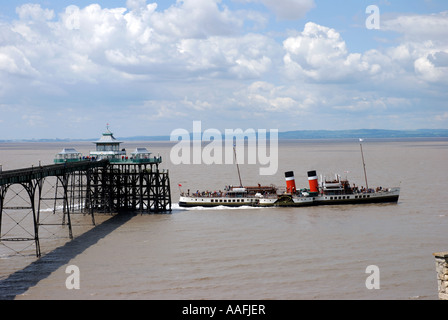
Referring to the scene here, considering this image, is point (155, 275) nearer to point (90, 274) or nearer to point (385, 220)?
point (90, 274)

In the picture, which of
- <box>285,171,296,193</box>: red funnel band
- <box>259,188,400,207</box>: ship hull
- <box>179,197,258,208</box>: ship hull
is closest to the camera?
<box>179,197,258,208</box>: ship hull

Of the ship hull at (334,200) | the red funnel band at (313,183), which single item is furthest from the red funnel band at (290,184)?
the red funnel band at (313,183)

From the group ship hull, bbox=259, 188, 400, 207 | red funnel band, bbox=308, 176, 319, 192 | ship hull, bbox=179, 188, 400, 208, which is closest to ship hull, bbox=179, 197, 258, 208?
ship hull, bbox=179, 188, 400, 208

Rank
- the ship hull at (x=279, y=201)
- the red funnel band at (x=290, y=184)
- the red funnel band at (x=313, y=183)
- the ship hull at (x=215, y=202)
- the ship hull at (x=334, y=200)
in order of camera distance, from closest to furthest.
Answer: the ship hull at (x=215, y=202) < the ship hull at (x=279, y=201) < the ship hull at (x=334, y=200) < the red funnel band at (x=313, y=183) < the red funnel band at (x=290, y=184)

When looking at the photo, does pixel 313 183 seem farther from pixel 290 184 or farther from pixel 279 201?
pixel 279 201

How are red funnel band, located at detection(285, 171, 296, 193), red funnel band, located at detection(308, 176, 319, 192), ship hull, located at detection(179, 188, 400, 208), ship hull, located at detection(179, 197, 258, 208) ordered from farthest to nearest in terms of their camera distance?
red funnel band, located at detection(285, 171, 296, 193)
red funnel band, located at detection(308, 176, 319, 192)
ship hull, located at detection(179, 188, 400, 208)
ship hull, located at detection(179, 197, 258, 208)

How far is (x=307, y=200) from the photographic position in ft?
231

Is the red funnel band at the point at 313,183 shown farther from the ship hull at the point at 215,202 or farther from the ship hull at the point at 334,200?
the ship hull at the point at 215,202

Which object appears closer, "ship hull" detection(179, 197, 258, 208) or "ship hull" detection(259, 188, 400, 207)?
"ship hull" detection(179, 197, 258, 208)

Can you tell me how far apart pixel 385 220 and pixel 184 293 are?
32.2m

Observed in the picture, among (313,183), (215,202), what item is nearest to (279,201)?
(313,183)

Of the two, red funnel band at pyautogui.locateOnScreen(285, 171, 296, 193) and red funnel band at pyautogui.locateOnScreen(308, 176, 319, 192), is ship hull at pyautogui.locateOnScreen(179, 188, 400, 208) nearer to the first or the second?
red funnel band at pyautogui.locateOnScreen(308, 176, 319, 192)

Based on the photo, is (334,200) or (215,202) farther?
(334,200)

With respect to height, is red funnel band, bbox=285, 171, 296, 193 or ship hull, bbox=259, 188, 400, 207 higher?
red funnel band, bbox=285, 171, 296, 193
